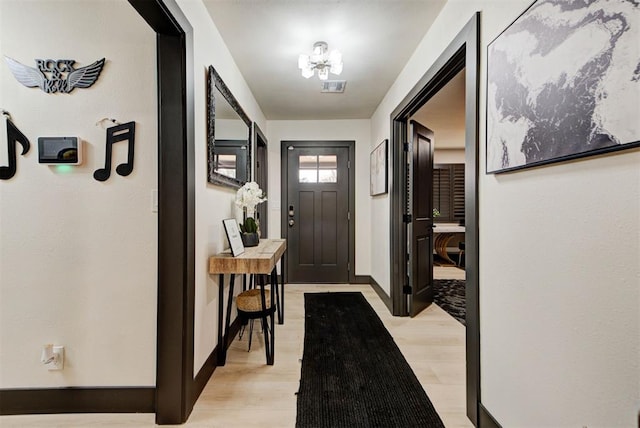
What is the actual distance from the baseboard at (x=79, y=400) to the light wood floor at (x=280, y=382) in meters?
0.03

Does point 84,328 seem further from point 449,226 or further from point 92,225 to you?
point 449,226

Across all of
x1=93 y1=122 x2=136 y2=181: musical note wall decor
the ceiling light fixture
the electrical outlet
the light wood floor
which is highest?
the ceiling light fixture

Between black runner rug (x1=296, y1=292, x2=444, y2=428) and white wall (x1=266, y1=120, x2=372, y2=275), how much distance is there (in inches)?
62.4

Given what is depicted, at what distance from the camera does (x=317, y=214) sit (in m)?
4.40

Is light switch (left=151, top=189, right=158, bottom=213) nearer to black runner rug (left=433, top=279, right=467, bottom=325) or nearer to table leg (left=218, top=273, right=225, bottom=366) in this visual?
table leg (left=218, top=273, right=225, bottom=366)

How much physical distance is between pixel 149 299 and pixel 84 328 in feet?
1.26

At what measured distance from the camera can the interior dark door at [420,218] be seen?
10.2ft

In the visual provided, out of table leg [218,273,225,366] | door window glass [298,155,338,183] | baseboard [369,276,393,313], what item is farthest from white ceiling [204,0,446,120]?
baseboard [369,276,393,313]

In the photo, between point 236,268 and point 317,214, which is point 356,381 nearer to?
point 236,268

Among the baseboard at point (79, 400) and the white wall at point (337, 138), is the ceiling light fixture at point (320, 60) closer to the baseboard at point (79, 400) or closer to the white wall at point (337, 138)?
the white wall at point (337, 138)

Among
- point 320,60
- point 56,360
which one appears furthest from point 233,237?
point 320,60

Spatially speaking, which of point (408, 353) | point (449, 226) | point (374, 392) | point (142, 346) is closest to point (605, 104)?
point (374, 392)

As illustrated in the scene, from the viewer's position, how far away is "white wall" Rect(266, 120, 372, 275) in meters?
4.37

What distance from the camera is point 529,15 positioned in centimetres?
112
